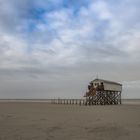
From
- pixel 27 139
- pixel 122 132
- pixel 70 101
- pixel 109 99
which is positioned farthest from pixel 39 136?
pixel 70 101

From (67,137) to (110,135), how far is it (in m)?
2.04

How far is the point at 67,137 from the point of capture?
11188 mm

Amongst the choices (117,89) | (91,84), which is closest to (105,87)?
(91,84)

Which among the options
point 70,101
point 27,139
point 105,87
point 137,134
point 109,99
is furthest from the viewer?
point 70,101

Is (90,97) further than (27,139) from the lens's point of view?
Yes

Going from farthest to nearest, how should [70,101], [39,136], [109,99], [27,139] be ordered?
[70,101] → [109,99] → [39,136] → [27,139]

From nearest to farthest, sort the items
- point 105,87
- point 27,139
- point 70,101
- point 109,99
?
point 27,139, point 105,87, point 109,99, point 70,101

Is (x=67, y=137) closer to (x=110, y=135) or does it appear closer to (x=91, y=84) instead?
(x=110, y=135)

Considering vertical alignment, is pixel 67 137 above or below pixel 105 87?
below

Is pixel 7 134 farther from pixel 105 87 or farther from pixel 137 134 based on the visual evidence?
pixel 105 87

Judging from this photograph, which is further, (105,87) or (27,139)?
(105,87)

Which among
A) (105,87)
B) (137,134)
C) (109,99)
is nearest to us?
(137,134)

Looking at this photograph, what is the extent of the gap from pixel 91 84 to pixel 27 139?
49585 mm

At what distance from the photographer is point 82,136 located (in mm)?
11492
